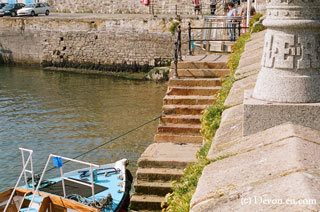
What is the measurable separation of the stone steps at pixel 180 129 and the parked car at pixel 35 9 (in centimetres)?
2832

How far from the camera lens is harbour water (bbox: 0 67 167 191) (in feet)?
50.9

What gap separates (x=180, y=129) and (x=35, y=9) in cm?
2882

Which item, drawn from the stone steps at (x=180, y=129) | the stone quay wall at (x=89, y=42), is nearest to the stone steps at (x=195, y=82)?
the stone steps at (x=180, y=129)

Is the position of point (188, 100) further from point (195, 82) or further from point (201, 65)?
point (201, 65)

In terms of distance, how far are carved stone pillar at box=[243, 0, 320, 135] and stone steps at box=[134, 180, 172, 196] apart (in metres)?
4.47

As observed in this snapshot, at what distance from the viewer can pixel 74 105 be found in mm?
22672

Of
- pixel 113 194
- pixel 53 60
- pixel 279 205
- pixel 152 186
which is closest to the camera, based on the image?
pixel 279 205

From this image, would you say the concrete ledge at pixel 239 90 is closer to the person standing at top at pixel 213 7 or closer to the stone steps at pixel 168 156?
the stone steps at pixel 168 156

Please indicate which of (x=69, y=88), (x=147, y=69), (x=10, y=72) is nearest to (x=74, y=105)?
(x=69, y=88)

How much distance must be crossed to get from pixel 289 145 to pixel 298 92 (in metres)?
0.59

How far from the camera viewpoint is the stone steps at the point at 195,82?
10430 millimetres

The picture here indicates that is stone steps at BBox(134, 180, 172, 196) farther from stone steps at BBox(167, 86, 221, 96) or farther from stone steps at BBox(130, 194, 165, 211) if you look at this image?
stone steps at BBox(167, 86, 221, 96)

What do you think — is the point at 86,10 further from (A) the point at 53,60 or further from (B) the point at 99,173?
(B) the point at 99,173

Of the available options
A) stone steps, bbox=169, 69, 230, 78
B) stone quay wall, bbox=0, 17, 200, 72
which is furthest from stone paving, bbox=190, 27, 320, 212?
A: stone quay wall, bbox=0, 17, 200, 72
